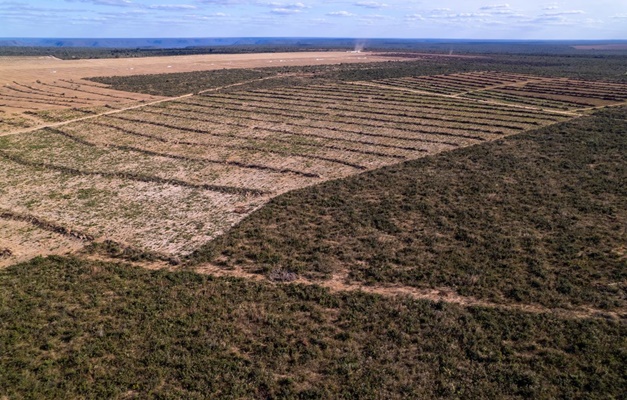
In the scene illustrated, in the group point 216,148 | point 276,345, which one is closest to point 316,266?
point 276,345

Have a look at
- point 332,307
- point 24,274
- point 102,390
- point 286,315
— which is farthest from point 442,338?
point 24,274

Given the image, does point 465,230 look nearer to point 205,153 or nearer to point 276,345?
point 276,345

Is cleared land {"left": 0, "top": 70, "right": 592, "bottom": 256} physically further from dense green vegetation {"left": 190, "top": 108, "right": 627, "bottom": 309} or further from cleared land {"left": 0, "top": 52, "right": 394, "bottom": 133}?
cleared land {"left": 0, "top": 52, "right": 394, "bottom": 133}

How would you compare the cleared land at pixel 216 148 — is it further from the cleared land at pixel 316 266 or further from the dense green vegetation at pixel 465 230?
the dense green vegetation at pixel 465 230

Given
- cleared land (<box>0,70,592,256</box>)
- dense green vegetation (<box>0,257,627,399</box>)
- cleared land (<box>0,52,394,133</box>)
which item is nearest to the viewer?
dense green vegetation (<box>0,257,627,399</box>)

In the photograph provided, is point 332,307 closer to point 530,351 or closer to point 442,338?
point 442,338

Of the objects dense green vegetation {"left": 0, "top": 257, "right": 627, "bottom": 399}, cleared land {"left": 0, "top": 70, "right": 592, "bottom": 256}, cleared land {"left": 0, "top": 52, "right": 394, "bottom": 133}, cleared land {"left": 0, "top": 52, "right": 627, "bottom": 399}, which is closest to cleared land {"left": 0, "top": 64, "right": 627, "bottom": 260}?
cleared land {"left": 0, "top": 70, "right": 592, "bottom": 256}

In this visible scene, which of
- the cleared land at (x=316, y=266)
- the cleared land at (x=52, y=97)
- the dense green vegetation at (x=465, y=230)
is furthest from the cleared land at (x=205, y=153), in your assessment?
the cleared land at (x=52, y=97)
